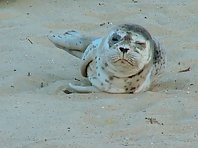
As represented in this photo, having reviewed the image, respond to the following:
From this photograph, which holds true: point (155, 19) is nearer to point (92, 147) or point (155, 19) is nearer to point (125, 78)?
point (125, 78)

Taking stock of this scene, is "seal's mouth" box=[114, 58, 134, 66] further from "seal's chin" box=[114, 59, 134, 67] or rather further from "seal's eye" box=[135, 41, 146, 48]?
"seal's eye" box=[135, 41, 146, 48]

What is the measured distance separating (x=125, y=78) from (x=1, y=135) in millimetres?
1005

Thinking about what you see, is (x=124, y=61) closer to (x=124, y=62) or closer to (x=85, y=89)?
(x=124, y=62)

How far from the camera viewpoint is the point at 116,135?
401 cm

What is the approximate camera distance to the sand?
4000 millimetres

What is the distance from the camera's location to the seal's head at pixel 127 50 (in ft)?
14.8

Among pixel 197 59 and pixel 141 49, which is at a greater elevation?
pixel 141 49

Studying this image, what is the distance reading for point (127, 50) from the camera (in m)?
4.50

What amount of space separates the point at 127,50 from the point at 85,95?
434 mm

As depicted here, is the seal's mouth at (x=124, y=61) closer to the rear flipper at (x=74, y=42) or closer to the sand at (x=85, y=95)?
the sand at (x=85, y=95)

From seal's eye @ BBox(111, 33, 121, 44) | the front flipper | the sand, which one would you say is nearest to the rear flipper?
the sand

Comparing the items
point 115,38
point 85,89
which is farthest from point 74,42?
point 115,38

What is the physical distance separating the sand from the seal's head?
20cm

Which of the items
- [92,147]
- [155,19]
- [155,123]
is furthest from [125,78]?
[155,19]
